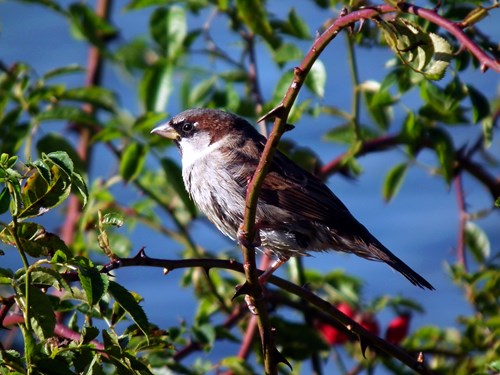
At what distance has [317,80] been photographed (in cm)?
336

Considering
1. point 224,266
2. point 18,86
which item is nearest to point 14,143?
point 18,86

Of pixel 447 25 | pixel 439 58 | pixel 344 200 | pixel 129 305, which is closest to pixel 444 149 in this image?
pixel 439 58

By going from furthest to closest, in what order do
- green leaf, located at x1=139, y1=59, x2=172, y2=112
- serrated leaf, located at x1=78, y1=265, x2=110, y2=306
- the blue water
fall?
the blue water → green leaf, located at x1=139, y1=59, x2=172, y2=112 → serrated leaf, located at x1=78, y1=265, x2=110, y2=306

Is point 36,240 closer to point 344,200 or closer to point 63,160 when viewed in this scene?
point 63,160

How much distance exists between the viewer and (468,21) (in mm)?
2154

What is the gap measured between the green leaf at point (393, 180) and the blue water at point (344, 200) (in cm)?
222

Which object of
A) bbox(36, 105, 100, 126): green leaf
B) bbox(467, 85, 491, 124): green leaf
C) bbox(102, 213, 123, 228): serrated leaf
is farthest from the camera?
bbox(36, 105, 100, 126): green leaf

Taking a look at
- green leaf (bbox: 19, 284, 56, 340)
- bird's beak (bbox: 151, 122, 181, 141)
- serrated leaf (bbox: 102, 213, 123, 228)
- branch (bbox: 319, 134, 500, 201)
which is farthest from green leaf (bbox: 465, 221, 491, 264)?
green leaf (bbox: 19, 284, 56, 340)

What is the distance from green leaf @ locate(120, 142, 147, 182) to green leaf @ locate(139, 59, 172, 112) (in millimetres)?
383

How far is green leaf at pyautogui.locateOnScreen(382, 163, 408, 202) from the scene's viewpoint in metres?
4.07

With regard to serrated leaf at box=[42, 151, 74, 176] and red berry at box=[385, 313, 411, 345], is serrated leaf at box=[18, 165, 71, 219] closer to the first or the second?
serrated leaf at box=[42, 151, 74, 176]

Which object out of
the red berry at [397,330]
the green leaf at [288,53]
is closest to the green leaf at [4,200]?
the green leaf at [288,53]

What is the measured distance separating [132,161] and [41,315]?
1.94 meters

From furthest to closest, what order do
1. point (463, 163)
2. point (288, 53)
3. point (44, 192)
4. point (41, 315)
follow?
point (463, 163)
point (288, 53)
point (44, 192)
point (41, 315)
